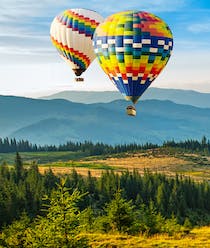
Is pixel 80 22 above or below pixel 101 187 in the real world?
above

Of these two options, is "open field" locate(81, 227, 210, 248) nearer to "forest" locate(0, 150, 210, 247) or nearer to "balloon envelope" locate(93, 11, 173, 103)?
"forest" locate(0, 150, 210, 247)

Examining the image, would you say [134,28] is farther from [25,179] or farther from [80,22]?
[25,179]

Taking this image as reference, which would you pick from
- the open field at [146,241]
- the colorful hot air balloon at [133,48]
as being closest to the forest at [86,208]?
the open field at [146,241]

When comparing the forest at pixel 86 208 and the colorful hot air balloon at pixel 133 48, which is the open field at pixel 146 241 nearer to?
the forest at pixel 86 208

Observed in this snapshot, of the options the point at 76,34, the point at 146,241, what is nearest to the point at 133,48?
the point at 76,34

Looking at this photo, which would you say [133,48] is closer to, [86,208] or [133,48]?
[133,48]

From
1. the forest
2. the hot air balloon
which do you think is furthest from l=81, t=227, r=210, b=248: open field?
the hot air balloon

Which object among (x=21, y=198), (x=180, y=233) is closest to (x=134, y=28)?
(x=180, y=233)
